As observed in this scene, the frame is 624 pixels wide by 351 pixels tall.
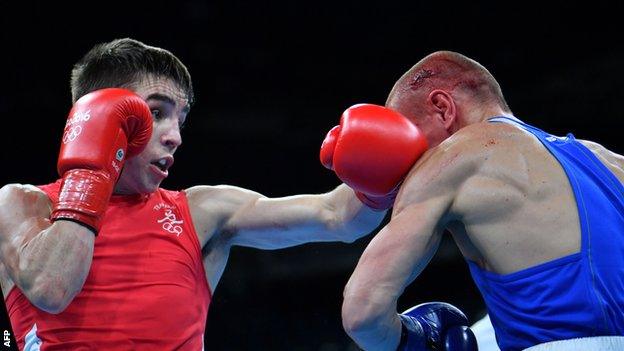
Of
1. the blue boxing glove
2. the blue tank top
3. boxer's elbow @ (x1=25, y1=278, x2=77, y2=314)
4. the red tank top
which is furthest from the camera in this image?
the red tank top

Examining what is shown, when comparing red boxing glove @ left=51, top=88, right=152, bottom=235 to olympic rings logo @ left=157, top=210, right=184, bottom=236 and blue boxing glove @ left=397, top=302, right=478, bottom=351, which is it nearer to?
olympic rings logo @ left=157, top=210, right=184, bottom=236

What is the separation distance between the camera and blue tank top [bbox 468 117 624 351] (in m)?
1.98

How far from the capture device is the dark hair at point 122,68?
2922 millimetres

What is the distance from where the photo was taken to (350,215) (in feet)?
9.54

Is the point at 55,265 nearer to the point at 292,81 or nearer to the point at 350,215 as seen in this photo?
the point at 350,215

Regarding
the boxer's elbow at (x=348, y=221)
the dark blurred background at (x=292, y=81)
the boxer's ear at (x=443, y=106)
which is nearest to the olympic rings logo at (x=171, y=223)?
the boxer's elbow at (x=348, y=221)

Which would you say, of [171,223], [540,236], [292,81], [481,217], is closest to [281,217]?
[171,223]

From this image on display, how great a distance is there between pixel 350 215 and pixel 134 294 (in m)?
0.80

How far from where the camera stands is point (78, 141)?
2555mm

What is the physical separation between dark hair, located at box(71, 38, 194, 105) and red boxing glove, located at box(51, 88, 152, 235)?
23 centimetres

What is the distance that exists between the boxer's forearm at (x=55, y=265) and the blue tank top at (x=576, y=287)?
117 cm

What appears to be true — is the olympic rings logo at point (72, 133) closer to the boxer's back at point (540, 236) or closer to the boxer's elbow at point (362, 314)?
the boxer's elbow at point (362, 314)

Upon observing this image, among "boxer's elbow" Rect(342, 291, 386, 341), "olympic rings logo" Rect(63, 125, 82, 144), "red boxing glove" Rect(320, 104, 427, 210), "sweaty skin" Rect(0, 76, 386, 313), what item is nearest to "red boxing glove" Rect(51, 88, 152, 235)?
"olympic rings logo" Rect(63, 125, 82, 144)

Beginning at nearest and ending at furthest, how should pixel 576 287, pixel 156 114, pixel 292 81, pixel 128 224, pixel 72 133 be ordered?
pixel 576 287 < pixel 72 133 < pixel 128 224 < pixel 156 114 < pixel 292 81
